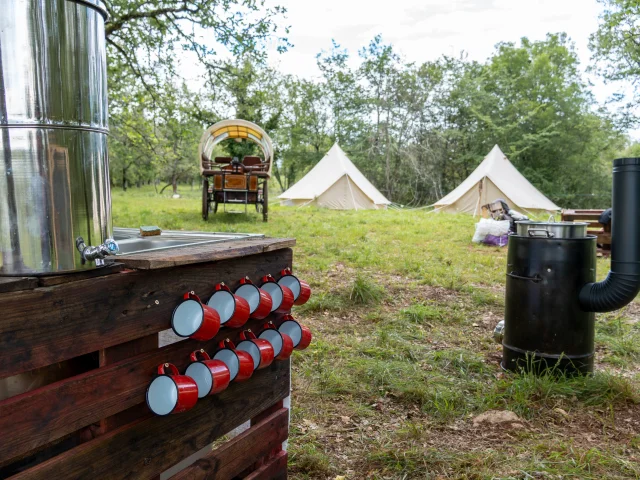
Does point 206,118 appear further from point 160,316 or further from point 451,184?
point 451,184

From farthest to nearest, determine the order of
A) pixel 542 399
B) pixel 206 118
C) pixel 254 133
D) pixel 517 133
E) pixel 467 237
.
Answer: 1. pixel 517 133
2. pixel 254 133
3. pixel 467 237
4. pixel 206 118
5. pixel 542 399

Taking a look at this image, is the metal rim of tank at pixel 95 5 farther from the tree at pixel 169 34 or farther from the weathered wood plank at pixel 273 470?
the tree at pixel 169 34

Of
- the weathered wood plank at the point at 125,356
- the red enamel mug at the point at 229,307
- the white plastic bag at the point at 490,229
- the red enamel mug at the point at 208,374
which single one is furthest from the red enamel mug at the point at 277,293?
the white plastic bag at the point at 490,229

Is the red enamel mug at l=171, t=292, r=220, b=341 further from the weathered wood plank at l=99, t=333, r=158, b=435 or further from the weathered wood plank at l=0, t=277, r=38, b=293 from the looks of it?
the weathered wood plank at l=0, t=277, r=38, b=293

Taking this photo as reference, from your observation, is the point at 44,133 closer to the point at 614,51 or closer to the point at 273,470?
the point at 273,470

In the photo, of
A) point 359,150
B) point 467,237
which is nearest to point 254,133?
point 467,237

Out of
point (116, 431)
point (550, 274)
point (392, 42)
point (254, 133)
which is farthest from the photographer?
point (392, 42)

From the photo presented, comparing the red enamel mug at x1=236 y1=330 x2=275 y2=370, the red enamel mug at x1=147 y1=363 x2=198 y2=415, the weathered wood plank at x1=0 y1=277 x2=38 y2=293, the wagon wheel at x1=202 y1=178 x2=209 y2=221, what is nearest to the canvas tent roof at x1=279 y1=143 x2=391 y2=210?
the wagon wheel at x1=202 y1=178 x2=209 y2=221

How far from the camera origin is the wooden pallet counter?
3.41 feet

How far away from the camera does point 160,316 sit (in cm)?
134

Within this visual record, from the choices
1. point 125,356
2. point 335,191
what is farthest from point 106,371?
point 335,191

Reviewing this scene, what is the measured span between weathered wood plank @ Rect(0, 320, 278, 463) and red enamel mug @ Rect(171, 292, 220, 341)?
0.09m

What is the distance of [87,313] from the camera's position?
1144 mm

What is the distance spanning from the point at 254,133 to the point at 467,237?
17.0 feet
